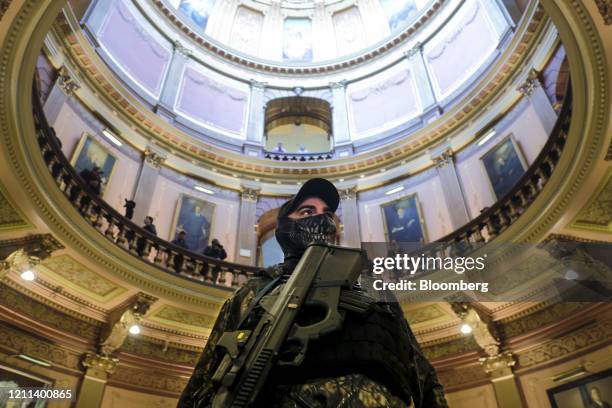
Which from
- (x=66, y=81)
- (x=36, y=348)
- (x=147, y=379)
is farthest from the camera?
(x=66, y=81)

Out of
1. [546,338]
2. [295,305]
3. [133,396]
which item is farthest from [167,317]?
[295,305]

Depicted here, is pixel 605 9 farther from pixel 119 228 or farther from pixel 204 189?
pixel 204 189

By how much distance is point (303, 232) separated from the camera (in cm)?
245

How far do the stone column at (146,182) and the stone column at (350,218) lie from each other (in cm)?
578

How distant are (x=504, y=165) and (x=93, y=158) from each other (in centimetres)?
1041

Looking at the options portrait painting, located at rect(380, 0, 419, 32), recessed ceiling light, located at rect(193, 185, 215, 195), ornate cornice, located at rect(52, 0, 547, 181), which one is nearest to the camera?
ornate cornice, located at rect(52, 0, 547, 181)

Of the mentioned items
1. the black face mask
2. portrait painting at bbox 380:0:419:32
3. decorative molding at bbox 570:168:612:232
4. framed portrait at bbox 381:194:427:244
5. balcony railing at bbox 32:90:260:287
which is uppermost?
portrait painting at bbox 380:0:419:32

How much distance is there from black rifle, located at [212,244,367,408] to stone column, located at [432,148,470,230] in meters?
Answer: 10.2

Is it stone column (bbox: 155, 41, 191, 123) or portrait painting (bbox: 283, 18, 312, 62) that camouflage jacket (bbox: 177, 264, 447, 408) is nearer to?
stone column (bbox: 155, 41, 191, 123)

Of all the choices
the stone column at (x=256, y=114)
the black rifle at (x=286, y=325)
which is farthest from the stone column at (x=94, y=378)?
the stone column at (x=256, y=114)

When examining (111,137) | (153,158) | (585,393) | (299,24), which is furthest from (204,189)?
(299,24)

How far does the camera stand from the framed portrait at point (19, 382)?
7012 mm

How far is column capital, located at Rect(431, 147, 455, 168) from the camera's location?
12.9 m

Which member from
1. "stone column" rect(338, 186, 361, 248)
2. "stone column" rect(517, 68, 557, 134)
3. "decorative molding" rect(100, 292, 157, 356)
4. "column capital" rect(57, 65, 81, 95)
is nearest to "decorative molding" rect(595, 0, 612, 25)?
"stone column" rect(517, 68, 557, 134)
